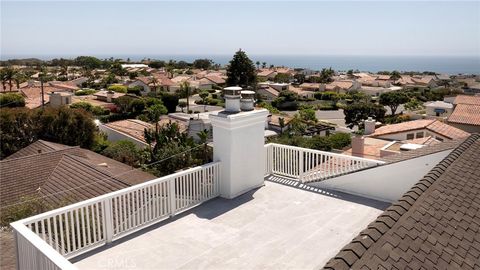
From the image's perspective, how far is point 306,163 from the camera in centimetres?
778

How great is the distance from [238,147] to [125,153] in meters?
18.9

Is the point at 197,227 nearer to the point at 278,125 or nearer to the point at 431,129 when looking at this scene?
the point at 431,129

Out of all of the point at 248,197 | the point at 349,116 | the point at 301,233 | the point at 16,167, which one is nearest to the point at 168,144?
the point at 16,167

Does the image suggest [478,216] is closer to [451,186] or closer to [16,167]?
[451,186]

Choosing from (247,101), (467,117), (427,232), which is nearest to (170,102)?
(467,117)

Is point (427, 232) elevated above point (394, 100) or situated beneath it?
elevated above

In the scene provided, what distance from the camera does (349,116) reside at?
1983 inches

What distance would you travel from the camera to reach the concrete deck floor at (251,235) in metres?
4.66

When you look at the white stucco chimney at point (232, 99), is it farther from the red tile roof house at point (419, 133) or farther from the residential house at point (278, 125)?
the residential house at point (278, 125)

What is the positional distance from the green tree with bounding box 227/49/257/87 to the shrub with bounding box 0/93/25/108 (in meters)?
30.9

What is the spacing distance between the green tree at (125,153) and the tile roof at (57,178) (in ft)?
36.2

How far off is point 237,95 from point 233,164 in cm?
116

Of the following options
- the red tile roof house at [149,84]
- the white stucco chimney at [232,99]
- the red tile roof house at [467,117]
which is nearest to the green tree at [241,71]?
the red tile roof house at [149,84]

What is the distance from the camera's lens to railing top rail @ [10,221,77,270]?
3.32 m
